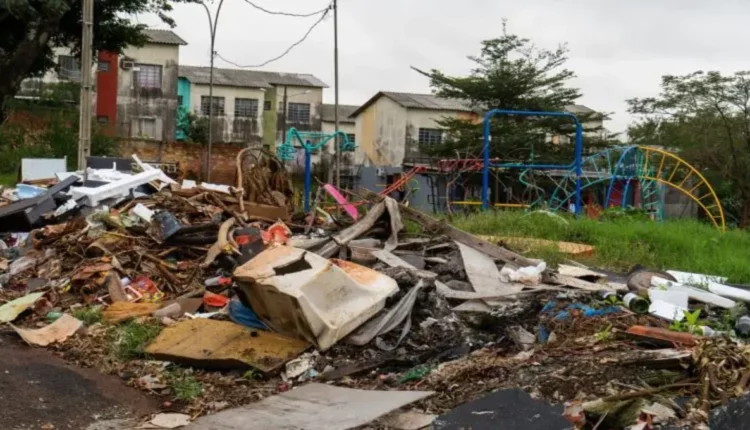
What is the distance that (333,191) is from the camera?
10562mm

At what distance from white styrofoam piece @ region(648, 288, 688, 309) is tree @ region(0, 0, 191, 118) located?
13.4m

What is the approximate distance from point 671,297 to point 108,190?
24.9 feet

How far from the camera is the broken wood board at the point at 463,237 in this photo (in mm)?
7207

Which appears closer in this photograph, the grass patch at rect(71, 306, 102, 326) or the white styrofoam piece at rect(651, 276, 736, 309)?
the white styrofoam piece at rect(651, 276, 736, 309)

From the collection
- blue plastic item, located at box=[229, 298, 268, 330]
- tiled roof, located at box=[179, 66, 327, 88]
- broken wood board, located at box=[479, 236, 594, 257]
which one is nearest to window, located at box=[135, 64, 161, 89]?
tiled roof, located at box=[179, 66, 327, 88]

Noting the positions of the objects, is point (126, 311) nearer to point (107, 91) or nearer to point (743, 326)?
point (743, 326)

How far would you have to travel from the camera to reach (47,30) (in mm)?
15578

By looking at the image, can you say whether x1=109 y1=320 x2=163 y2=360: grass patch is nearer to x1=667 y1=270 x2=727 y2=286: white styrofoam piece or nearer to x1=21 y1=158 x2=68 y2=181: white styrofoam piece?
x1=667 y1=270 x2=727 y2=286: white styrofoam piece

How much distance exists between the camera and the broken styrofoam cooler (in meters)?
→ 5.37

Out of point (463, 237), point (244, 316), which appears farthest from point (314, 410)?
point (463, 237)

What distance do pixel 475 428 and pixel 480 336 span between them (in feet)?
6.11

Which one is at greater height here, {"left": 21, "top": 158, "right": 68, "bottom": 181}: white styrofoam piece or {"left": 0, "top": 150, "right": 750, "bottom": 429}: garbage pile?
{"left": 21, "top": 158, "right": 68, "bottom": 181}: white styrofoam piece

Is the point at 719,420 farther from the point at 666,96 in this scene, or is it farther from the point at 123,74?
the point at 123,74

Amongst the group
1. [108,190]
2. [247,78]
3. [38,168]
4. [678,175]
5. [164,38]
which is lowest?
[108,190]
